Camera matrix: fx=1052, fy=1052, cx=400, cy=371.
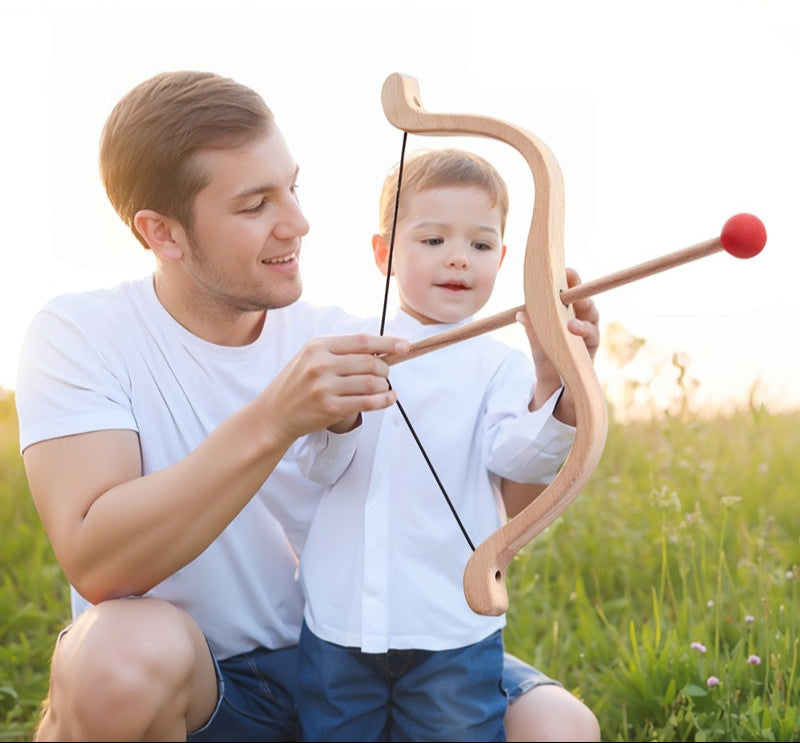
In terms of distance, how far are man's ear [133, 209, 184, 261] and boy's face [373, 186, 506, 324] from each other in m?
0.41

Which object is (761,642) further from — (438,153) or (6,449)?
(6,449)

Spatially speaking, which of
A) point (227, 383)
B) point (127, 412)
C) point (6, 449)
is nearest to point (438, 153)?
point (227, 383)

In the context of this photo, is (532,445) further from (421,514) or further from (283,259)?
(283,259)

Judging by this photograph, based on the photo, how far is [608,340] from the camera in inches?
99.4

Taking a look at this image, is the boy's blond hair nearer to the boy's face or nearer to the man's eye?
the boy's face

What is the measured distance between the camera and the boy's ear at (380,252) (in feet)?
6.47

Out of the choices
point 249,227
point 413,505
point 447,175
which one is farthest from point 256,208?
point 413,505

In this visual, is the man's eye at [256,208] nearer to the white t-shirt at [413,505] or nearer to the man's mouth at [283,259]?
the man's mouth at [283,259]

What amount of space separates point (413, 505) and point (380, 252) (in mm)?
481

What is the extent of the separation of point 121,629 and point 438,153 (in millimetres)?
961

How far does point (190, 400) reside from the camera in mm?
1943

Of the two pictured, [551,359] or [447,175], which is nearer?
[551,359]

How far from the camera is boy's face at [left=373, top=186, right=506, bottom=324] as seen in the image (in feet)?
5.99

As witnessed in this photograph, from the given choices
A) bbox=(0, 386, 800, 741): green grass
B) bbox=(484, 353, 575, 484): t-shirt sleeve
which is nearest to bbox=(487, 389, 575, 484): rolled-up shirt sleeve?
bbox=(484, 353, 575, 484): t-shirt sleeve
